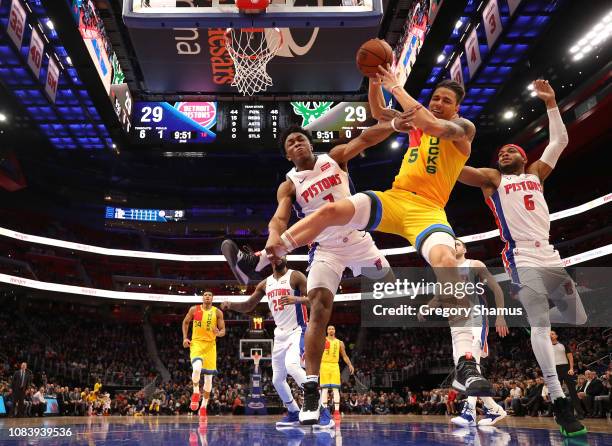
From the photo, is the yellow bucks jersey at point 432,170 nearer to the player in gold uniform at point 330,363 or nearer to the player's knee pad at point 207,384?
the player's knee pad at point 207,384

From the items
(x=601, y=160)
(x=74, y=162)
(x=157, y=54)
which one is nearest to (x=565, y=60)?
(x=601, y=160)

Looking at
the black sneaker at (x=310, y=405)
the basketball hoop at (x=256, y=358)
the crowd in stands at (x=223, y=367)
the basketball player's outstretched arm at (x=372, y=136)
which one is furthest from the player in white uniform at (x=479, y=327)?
the basketball hoop at (x=256, y=358)

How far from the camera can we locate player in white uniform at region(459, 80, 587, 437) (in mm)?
5027

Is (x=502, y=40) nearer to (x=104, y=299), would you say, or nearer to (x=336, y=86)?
(x=336, y=86)

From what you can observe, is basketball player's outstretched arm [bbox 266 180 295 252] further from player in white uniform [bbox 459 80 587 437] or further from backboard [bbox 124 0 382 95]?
backboard [bbox 124 0 382 95]

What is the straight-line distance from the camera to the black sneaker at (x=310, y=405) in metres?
4.85

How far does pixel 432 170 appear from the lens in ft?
14.9

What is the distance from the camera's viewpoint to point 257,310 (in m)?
36.4

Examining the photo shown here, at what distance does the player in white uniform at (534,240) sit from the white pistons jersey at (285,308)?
344cm

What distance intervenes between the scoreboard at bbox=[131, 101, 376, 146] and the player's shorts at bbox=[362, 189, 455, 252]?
15101 mm

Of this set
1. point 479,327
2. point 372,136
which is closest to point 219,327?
point 479,327

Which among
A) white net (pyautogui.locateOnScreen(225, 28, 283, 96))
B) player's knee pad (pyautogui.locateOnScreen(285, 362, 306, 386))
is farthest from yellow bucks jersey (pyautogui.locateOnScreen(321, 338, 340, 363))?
white net (pyautogui.locateOnScreen(225, 28, 283, 96))

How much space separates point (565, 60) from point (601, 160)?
7556mm

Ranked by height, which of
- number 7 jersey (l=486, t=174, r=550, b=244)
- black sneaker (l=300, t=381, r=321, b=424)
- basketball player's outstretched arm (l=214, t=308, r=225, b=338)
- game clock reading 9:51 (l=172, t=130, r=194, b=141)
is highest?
game clock reading 9:51 (l=172, t=130, r=194, b=141)
